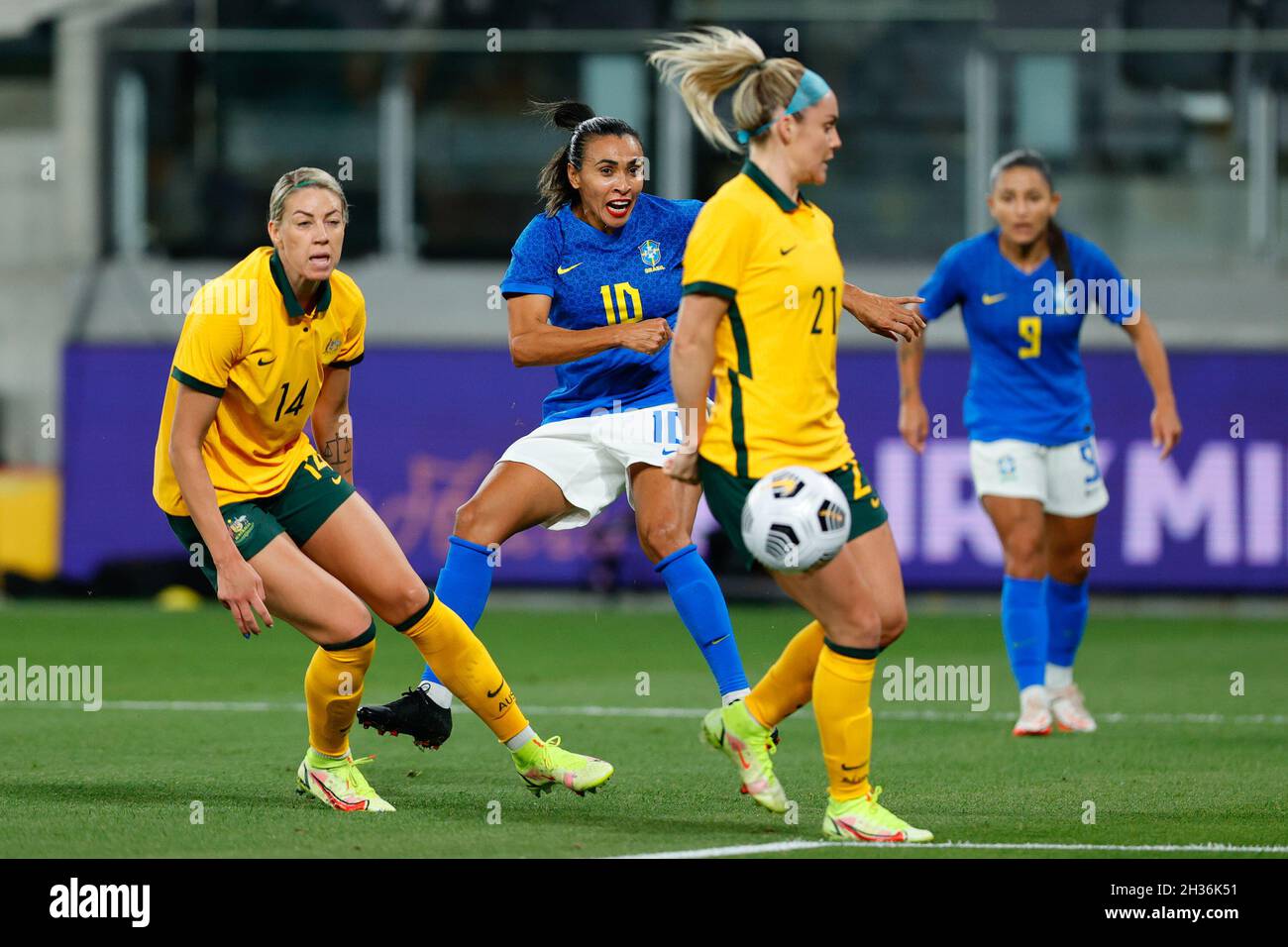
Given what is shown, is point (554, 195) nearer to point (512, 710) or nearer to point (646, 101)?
point (512, 710)

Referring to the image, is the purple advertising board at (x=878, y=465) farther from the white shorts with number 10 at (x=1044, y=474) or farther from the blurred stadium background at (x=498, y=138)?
the white shorts with number 10 at (x=1044, y=474)

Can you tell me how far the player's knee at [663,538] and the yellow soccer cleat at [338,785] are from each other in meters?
1.25

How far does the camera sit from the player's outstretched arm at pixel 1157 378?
909cm

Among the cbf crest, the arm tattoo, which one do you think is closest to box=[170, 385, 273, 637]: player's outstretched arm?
the arm tattoo

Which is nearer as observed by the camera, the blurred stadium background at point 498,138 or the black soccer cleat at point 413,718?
the black soccer cleat at point 413,718

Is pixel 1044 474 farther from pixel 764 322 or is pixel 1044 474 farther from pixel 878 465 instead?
pixel 878 465

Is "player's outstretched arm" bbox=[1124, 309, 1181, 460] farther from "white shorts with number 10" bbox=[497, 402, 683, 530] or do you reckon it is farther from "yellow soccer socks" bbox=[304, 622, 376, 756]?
"yellow soccer socks" bbox=[304, 622, 376, 756]

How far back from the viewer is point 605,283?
7.29 metres

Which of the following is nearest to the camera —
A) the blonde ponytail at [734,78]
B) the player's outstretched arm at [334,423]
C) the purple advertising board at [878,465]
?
the blonde ponytail at [734,78]

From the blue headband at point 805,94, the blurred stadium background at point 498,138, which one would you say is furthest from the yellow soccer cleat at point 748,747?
the blurred stadium background at point 498,138

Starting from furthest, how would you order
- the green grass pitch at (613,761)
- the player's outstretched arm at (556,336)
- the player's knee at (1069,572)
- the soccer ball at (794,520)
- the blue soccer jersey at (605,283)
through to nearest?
1. the player's knee at (1069,572)
2. the blue soccer jersey at (605,283)
3. the player's outstretched arm at (556,336)
4. the green grass pitch at (613,761)
5. the soccer ball at (794,520)

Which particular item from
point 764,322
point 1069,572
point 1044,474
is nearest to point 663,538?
point 764,322

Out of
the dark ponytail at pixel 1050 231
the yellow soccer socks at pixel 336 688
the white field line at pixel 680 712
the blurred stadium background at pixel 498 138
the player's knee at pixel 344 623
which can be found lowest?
the white field line at pixel 680 712
